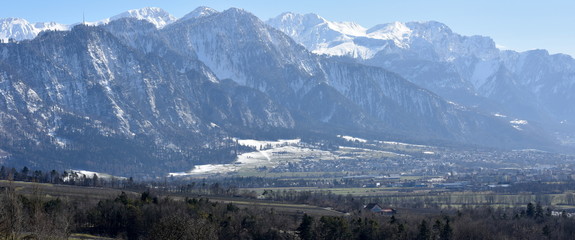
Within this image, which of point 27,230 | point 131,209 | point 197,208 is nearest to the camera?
point 27,230

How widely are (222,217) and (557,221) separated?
6912 centimetres

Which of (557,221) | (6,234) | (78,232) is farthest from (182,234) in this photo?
(557,221)

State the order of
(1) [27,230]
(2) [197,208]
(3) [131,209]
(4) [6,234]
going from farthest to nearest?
(2) [197,208] → (3) [131,209] → (1) [27,230] → (4) [6,234]

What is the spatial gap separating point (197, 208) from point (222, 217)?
7.47 m

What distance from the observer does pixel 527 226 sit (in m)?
167

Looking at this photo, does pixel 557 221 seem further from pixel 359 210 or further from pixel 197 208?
pixel 197 208

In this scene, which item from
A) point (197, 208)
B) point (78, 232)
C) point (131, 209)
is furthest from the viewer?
point (197, 208)

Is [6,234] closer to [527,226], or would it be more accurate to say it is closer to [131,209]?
[131,209]

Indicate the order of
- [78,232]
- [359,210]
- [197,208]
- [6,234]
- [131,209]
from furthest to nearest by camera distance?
[359,210] → [197,208] → [131,209] → [78,232] → [6,234]

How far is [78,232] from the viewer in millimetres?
140250

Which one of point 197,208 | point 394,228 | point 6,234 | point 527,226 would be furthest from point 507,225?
point 6,234

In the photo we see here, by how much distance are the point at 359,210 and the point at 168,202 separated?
50.6m

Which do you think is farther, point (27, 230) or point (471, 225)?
point (471, 225)

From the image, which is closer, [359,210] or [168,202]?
[168,202]
